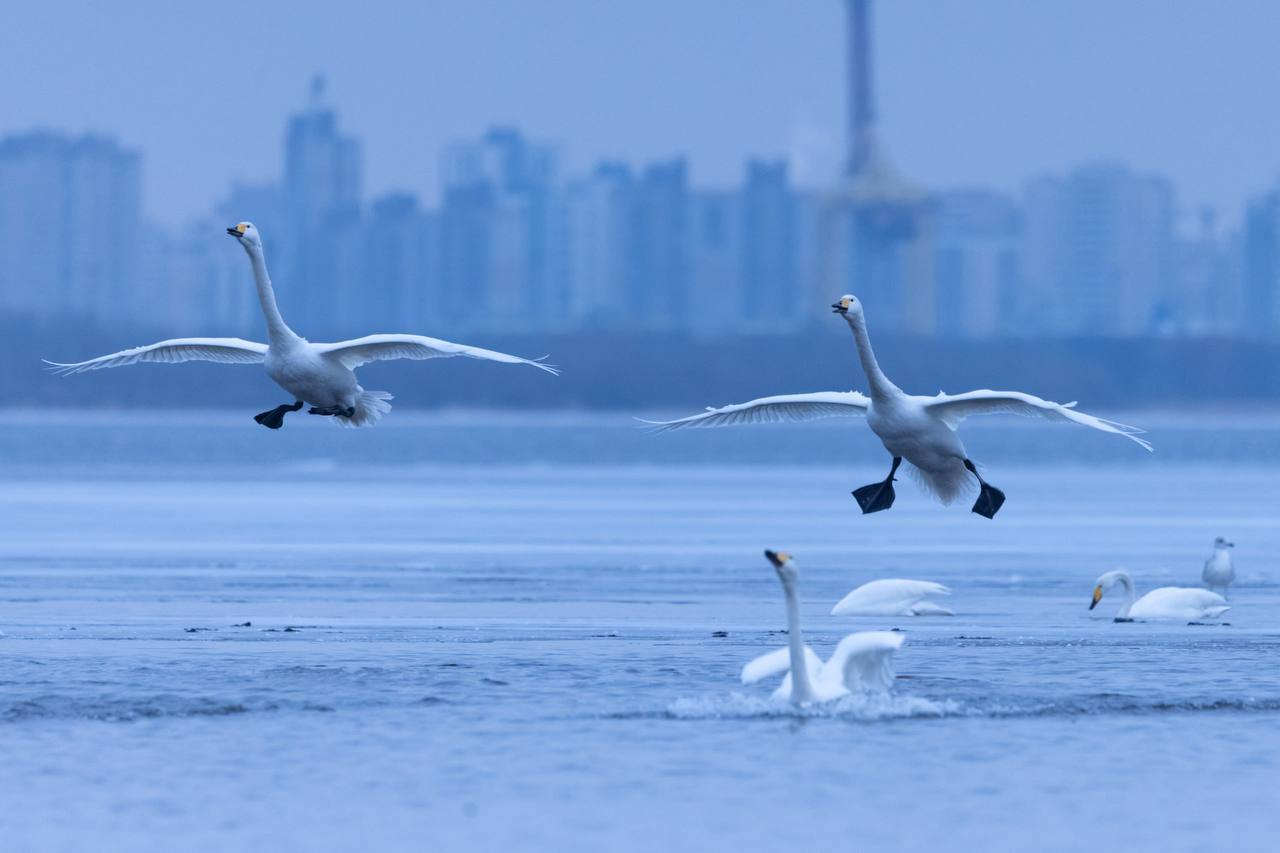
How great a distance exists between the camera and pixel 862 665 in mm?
14688

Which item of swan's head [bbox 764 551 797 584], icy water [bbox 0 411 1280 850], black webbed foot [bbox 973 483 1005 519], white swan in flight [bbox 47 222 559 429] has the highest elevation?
white swan in flight [bbox 47 222 559 429]

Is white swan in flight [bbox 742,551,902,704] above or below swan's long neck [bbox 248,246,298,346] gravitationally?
below

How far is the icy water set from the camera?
38.7 feet

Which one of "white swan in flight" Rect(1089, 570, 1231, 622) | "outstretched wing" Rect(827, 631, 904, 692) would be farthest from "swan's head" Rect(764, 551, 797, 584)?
"white swan in flight" Rect(1089, 570, 1231, 622)

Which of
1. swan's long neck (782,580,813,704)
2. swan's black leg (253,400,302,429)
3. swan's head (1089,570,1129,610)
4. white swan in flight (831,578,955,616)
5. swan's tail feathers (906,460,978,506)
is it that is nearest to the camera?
swan's long neck (782,580,813,704)

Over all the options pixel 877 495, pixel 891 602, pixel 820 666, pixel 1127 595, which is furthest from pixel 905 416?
pixel 1127 595

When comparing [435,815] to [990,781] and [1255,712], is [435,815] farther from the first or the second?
[1255,712]

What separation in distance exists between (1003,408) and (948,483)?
1.09 meters

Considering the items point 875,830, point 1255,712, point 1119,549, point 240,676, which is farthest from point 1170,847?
point 1119,549

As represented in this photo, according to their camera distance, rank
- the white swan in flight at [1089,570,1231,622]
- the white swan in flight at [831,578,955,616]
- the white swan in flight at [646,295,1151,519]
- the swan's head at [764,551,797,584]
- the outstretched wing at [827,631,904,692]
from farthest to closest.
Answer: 1. the white swan in flight at [831,578,955,616]
2. the white swan in flight at [1089,570,1231,622]
3. the white swan in flight at [646,295,1151,519]
4. the outstretched wing at [827,631,904,692]
5. the swan's head at [764,551,797,584]

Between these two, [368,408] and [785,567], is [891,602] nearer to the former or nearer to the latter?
[368,408]

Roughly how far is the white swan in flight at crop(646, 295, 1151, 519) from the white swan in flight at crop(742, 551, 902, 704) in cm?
234

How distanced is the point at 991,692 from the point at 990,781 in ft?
9.50

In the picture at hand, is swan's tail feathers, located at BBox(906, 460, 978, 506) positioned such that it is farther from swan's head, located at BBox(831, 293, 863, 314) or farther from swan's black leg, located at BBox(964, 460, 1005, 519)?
swan's head, located at BBox(831, 293, 863, 314)
